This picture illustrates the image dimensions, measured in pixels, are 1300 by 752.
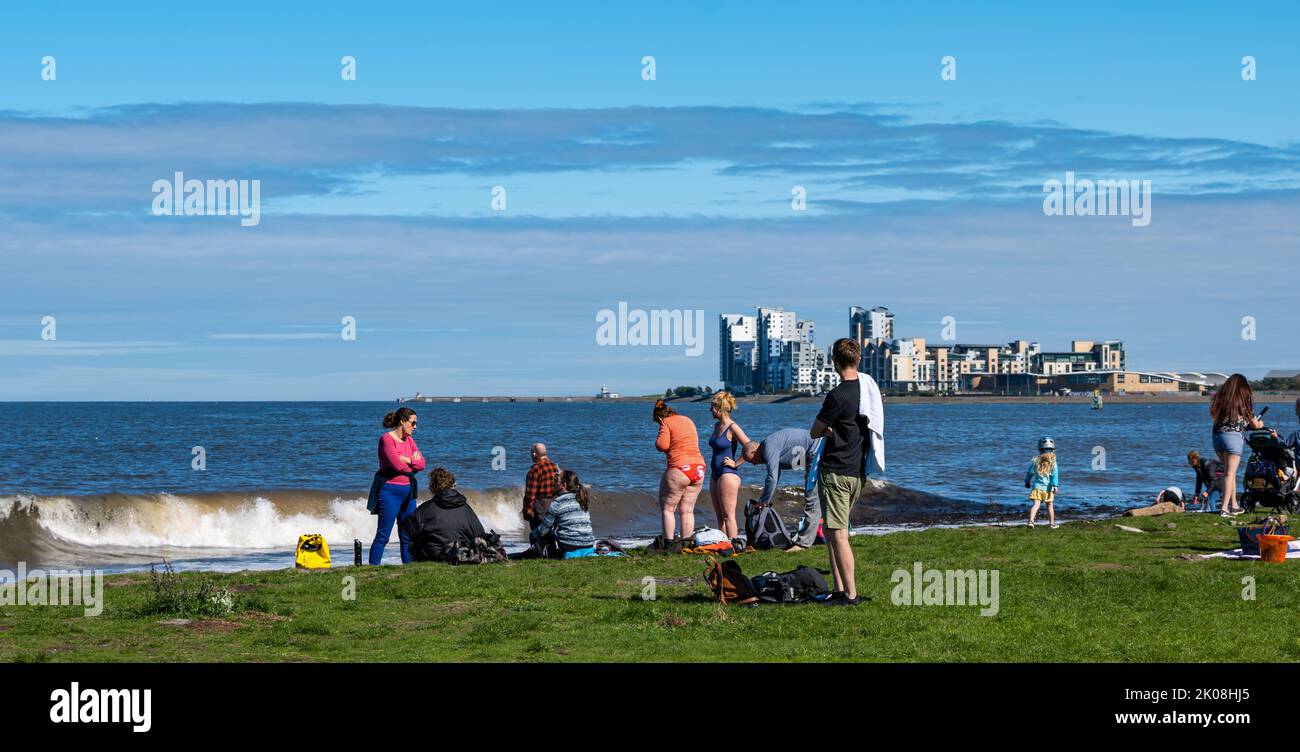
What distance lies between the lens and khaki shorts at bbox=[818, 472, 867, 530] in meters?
11.6

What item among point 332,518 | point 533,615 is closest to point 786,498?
point 332,518

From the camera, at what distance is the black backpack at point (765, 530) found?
56.9ft

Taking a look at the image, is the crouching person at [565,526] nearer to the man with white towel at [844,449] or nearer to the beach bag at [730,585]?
the beach bag at [730,585]

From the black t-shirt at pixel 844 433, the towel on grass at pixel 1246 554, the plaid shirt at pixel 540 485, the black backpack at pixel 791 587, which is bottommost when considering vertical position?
the towel on grass at pixel 1246 554

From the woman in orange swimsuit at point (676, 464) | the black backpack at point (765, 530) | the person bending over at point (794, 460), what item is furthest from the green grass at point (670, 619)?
the woman in orange swimsuit at point (676, 464)

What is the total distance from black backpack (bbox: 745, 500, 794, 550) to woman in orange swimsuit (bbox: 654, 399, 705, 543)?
0.80 meters

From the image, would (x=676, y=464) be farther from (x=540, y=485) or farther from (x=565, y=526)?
(x=540, y=485)

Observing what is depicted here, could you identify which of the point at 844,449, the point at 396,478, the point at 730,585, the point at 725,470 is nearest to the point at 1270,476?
the point at 725,470

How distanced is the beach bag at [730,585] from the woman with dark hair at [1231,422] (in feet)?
36.8

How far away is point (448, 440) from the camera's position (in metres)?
88.6

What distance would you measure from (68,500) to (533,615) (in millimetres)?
24641
